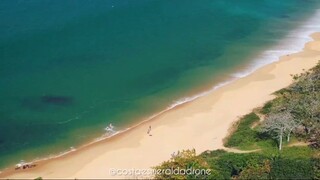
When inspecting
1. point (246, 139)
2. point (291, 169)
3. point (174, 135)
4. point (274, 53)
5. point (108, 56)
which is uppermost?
point (108, 56)

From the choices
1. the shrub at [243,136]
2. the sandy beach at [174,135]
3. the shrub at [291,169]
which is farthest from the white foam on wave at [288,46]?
the shrub at [291,169]

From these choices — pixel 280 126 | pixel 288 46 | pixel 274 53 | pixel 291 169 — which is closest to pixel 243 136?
pixel 280 126

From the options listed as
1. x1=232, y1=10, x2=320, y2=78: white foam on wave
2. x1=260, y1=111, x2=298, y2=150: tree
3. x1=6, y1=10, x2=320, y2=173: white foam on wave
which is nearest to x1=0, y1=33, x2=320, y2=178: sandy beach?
Result: x1=6, y1=10, x2=320, y2=173: white foam on wave

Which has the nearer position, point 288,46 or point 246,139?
point 246,139

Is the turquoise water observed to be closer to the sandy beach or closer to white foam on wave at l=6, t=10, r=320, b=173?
white foam on wave at l=6, t=10, r=320, b=173

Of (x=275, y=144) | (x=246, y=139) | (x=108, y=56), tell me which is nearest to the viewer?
(x=275, y=144)

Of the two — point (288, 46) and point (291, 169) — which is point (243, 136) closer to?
point (291, 169)

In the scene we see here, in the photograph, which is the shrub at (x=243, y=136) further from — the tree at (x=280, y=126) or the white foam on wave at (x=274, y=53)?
the white foam on wave at (x=274, y=53)
